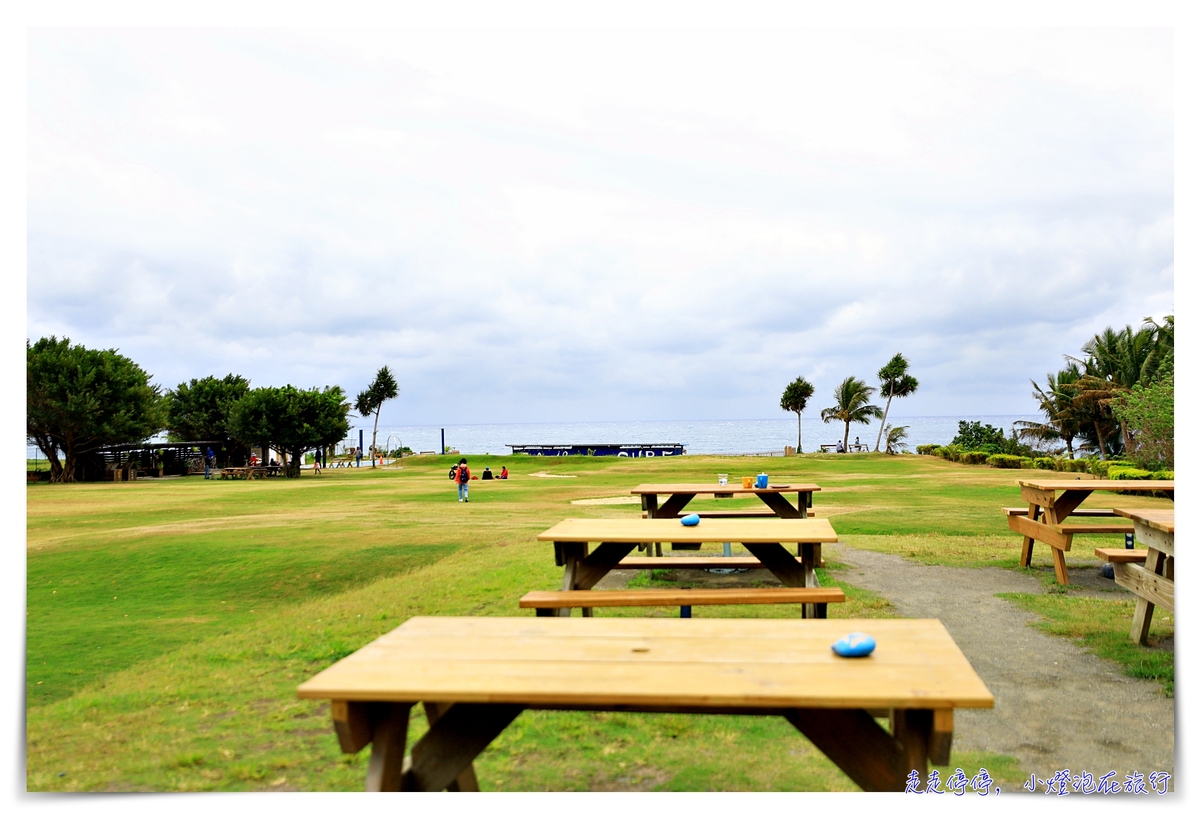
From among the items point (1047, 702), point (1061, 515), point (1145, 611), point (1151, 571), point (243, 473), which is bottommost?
point (243, 473)

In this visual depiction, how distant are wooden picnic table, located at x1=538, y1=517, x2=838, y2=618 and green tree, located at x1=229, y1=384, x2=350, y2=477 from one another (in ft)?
115

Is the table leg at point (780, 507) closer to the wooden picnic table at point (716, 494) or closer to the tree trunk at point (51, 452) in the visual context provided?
the wooden picnic table at point (716, 494)

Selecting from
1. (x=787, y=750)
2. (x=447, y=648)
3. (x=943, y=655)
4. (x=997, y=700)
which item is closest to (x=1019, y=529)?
(x=997, y=700)

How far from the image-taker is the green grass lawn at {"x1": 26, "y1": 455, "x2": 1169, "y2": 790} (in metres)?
3.63

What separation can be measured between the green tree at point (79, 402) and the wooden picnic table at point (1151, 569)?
36.7m

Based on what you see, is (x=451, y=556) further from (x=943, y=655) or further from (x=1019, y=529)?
(x=943, y=655)

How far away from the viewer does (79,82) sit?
24.1 ft

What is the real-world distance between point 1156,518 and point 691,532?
10.8 feet

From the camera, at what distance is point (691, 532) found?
5.36 meters

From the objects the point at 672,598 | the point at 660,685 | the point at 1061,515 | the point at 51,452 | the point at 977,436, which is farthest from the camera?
the point at 977,436

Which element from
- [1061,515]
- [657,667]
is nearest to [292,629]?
[657,667]

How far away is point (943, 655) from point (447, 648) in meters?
1.62

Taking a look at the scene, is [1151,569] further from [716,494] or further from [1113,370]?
[1113,370]

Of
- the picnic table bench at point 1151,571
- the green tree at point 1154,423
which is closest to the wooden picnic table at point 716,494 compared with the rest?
the picnic table bench at point 1151,571
